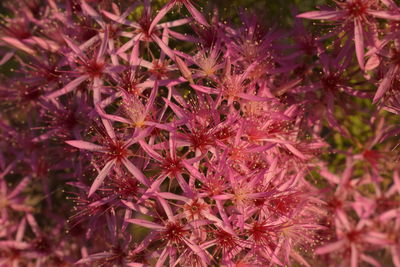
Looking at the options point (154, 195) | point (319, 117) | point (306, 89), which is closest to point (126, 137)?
point (154, 195)

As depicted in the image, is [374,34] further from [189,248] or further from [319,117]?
[189,248]

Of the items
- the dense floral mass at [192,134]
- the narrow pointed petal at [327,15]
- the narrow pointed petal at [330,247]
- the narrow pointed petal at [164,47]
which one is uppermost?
the narrow pointed petal at [327,15]

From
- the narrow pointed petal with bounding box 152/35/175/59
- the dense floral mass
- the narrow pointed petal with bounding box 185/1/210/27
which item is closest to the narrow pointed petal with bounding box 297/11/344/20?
the dense floral mass

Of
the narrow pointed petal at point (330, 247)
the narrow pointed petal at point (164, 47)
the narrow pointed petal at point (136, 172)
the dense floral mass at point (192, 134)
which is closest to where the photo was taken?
the narrow pointed petal at point (136, 172)

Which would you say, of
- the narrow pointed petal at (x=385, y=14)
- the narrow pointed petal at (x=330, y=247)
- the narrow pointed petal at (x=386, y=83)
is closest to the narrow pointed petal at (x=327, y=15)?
the narrow pointed petal at (x=385, y=14)

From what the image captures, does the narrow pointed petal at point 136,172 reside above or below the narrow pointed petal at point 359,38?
below

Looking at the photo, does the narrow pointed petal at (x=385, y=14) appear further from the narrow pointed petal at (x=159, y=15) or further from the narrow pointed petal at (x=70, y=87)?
the narrow pointed petal at (x=70, y=87)

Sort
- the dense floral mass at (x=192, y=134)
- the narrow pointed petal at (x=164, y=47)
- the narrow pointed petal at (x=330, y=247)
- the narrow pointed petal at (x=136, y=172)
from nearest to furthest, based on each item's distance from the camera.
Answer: the narrow pointed petal at (x=136, y=172) → the dense floral mass at (x=192, y=134) → the narrow pointed petal at (x=164, y=47) → the narrow pointed petal at (x=330, y=247)

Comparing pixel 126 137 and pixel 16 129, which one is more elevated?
pixel 126 137

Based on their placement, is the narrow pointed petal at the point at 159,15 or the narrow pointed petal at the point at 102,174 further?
the narrow pointed petal at the point at 159,15

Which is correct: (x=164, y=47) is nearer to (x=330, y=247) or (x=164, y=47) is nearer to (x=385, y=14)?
(x=385, y=14)
